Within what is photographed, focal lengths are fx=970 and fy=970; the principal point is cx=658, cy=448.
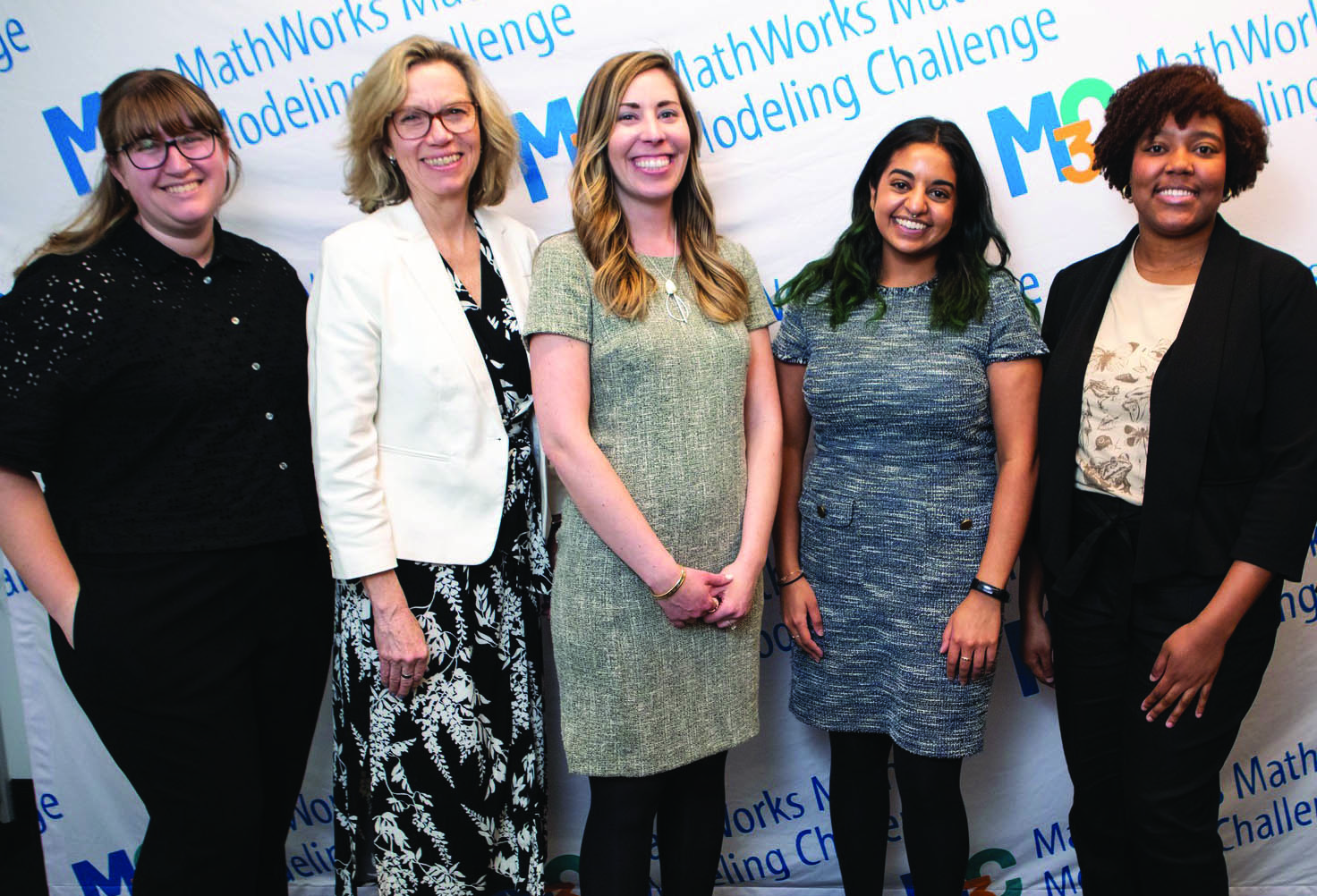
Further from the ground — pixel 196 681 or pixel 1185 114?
pixel 1185 114

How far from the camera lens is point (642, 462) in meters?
1.46

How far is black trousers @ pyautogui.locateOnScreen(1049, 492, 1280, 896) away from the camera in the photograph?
4.96 feet

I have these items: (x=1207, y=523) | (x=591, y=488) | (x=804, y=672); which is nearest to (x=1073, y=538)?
(x=1207, y=523)

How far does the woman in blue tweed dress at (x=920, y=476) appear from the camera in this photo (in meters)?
1.57

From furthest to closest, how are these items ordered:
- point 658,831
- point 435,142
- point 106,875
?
point 106,875
point 658,831
point 435,142

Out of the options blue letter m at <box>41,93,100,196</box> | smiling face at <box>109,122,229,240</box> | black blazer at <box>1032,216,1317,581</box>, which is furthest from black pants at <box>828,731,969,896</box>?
blue letter m at <box>41,93,100,196</box>

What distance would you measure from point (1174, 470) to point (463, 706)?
3.79 ft

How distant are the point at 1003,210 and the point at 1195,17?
19.7 inches

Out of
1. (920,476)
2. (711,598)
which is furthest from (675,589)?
(920,476)

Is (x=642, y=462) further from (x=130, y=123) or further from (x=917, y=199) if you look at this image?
(x=130, y=123)

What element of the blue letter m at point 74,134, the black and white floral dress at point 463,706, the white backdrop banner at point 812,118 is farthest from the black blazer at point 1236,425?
the blue letter m at point 74,134

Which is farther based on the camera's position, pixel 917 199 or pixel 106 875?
pixel 106 875

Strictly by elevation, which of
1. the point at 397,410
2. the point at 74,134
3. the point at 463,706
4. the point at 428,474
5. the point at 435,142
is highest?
the point at 74,134

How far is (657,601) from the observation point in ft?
4.86
